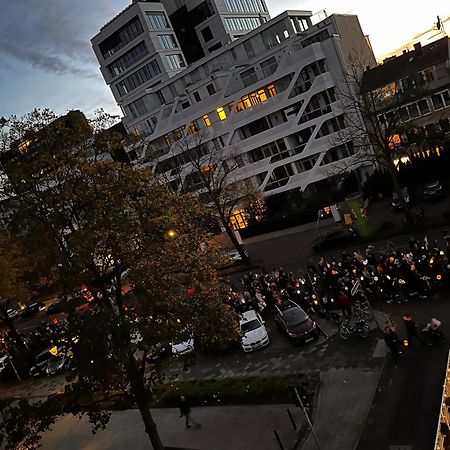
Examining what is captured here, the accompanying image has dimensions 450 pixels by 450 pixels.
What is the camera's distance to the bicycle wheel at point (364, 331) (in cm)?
1948

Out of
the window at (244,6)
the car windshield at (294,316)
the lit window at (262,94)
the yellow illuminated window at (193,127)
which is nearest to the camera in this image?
the car windshield at (294,316)

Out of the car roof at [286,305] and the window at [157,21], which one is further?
the window at [157,21]

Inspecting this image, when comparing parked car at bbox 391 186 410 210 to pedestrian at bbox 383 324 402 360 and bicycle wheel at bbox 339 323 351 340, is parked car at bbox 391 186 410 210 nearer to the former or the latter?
bicycle wheel at bbox 339 323 351 340

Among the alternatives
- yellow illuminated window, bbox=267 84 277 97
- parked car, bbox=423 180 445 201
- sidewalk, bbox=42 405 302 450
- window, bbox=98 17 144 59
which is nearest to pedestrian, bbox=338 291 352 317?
sidewalk, bbox=42 405 302 450

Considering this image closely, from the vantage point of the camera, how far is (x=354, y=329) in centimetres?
1970

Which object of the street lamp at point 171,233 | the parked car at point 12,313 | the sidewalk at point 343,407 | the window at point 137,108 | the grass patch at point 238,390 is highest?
the window at point 137,108

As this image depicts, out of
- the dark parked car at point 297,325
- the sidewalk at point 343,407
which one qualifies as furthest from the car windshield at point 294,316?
the sidewalk at point 343,407

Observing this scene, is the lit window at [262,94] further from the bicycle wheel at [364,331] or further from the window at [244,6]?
the bicycle wheel at [364,331]

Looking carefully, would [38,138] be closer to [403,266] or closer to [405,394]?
[405,394]

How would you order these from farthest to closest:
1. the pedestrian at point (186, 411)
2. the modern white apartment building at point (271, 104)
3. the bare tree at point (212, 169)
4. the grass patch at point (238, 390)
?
the bare tree at point (212, 169) < the modern white apartment building at point (271, 104) < the pedestrian at point (186, 411) < the grass patch at point (238, 390)

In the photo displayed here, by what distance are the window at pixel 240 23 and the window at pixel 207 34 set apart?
2.58 metres

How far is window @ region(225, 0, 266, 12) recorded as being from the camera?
62.2 meters

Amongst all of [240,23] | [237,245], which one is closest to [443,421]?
[237,245]

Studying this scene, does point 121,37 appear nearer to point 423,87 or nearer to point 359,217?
point 423,87
